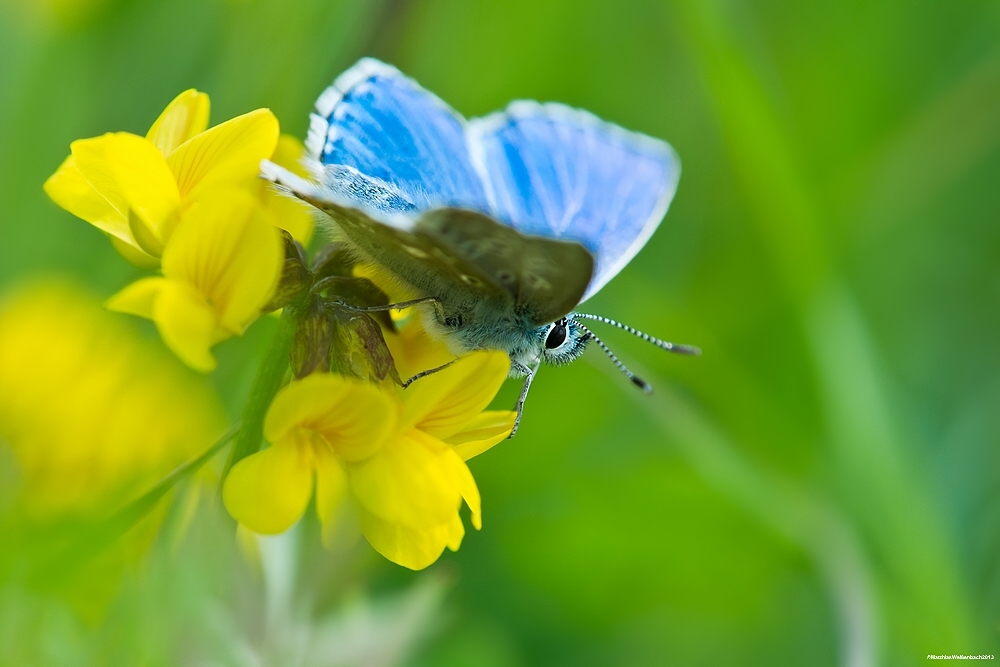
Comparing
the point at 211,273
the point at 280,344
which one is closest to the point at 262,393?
the point at 280,344

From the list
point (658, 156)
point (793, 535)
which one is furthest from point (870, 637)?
point (658, 156)

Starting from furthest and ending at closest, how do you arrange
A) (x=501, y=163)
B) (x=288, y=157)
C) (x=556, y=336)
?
(x=501, y=163), (x=556, y=336), (x=288, y=157)

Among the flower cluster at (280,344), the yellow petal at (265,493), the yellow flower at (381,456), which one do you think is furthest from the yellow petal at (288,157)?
the yellow petal at (265,493)

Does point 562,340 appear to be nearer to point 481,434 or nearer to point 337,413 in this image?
point 481,434

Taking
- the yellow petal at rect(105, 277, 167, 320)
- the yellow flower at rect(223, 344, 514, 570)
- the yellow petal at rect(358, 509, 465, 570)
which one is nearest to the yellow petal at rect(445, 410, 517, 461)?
the yellow flower at rect(223, 344, 514, 570)

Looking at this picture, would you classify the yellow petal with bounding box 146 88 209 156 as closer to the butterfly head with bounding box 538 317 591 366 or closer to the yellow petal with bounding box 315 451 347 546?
the yellow petal with bounding box 315 451 347 546

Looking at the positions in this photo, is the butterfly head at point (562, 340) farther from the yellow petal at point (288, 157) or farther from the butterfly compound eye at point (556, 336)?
the yellow petal at point (288, 157)

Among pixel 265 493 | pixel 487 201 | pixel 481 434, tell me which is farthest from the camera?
pixel 487 201
